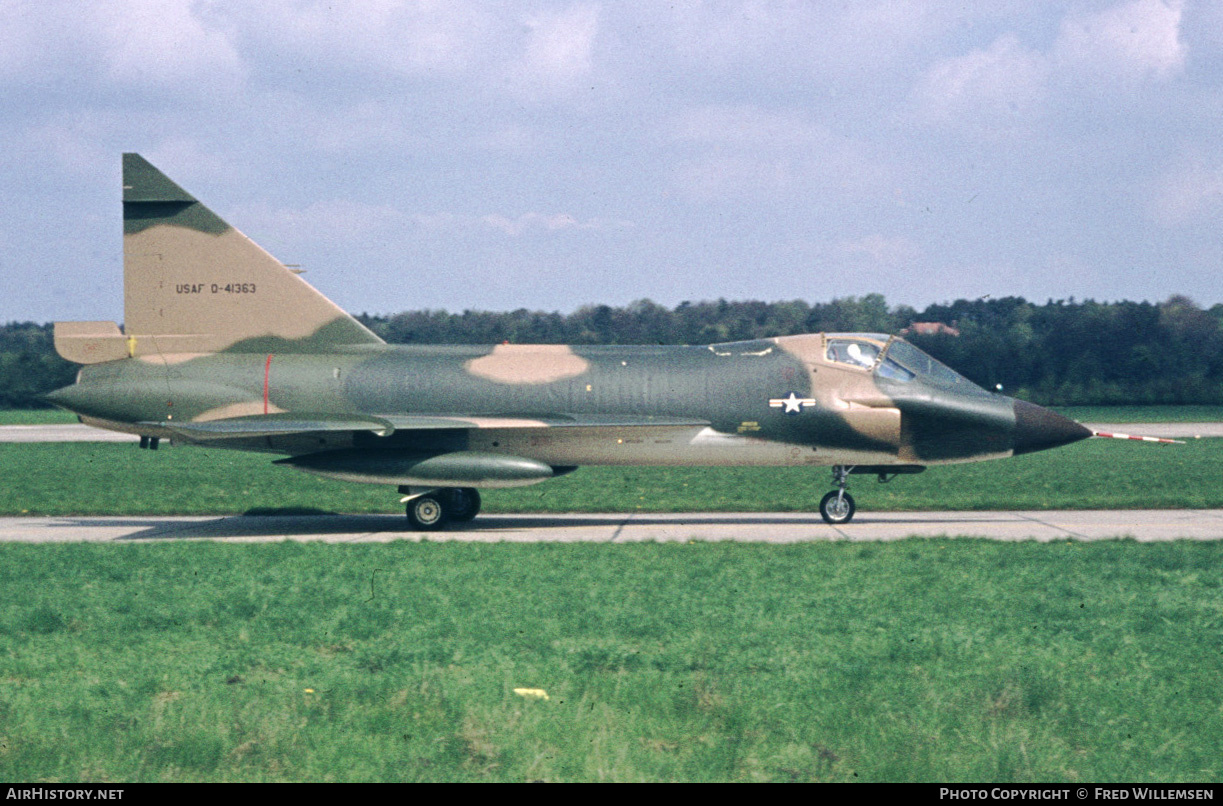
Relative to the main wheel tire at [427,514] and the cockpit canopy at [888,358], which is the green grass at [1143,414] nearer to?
the cockpit canopy at [888,358]

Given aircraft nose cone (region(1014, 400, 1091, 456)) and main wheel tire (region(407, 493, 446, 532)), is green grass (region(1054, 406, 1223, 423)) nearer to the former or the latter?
aircraft nose cone (region(1014, 400, 1091, 456))

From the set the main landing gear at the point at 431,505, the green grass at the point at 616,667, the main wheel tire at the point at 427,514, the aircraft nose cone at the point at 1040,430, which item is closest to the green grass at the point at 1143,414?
the aircraft nose cone at the point at 1040,430

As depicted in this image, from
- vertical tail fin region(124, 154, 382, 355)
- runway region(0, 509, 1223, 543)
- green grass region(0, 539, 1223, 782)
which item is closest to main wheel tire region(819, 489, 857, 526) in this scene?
runway region(0, 509, 1223, 543)

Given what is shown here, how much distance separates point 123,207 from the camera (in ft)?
62.2

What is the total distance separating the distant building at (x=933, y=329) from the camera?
45812 millimetres

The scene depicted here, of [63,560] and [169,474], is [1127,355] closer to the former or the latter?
[169,474]

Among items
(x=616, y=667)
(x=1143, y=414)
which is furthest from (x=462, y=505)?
(x=1143, y=414)

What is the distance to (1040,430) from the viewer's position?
17.8m

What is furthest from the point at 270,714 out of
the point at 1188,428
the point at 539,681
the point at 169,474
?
the point at 1188,428

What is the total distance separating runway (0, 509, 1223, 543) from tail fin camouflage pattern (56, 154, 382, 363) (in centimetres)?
298

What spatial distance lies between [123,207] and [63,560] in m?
8.07

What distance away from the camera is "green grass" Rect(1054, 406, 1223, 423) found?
174ft

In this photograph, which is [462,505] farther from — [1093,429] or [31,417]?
[31,417]

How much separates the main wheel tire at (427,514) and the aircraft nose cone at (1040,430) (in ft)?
30.2
